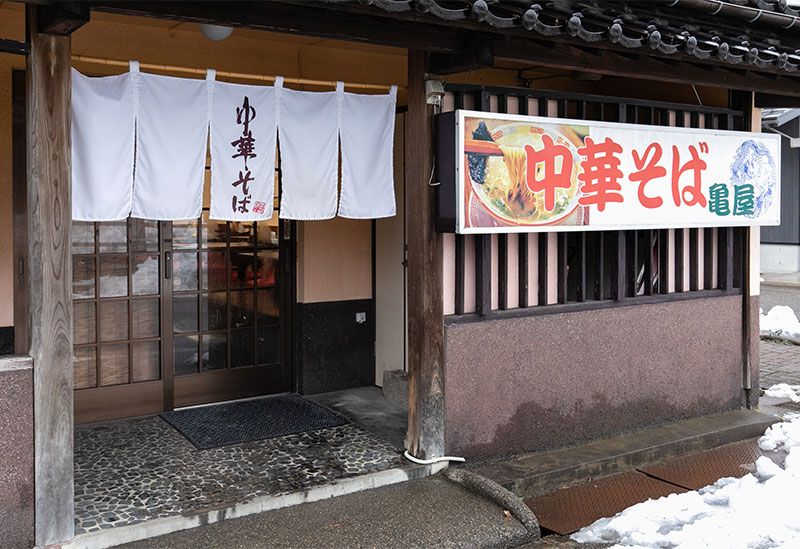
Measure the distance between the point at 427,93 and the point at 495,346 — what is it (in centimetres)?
223

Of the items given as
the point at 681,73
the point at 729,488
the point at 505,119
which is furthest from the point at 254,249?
the point at 729,488

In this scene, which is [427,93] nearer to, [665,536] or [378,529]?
[378,529]

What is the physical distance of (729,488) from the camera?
616cm

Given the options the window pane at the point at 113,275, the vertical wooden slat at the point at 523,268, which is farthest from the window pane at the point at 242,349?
the vertical wooden slat at the point at 523,268

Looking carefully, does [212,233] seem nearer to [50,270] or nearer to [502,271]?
[502,271]

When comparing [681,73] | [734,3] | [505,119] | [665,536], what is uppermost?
[734,3]

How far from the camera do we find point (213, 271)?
25.6ft

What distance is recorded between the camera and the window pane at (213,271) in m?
7.75

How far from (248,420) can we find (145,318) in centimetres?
146

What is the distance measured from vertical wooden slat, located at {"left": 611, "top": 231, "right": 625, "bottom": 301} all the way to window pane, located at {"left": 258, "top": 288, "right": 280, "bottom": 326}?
361 cm

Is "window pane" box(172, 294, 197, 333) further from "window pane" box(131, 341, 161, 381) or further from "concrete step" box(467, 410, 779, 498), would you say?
"concrete step" box(467, 410, 779, 498)

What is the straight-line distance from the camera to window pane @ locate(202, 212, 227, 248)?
774cm

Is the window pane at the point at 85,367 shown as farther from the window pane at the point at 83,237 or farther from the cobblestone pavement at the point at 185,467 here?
the window pane at the point at 83,237

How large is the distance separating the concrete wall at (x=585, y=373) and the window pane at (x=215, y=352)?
9.36 ft
